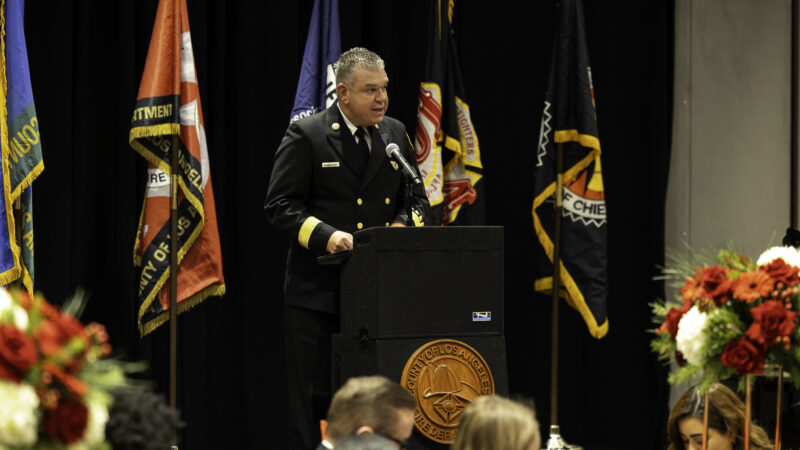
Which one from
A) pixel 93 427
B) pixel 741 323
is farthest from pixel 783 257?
pixel 93 427

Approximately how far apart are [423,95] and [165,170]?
56.6 inches

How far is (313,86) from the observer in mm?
5480

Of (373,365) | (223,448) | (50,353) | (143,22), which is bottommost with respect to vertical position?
(223,448)

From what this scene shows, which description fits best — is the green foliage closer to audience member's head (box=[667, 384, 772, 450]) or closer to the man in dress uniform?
audience member's head (box=[667, 384, 772, 450])

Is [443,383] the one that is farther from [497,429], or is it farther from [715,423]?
[497,429]

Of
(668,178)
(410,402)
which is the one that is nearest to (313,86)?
(668,178)

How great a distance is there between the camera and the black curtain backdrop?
5473 mm

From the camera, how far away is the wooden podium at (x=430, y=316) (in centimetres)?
355

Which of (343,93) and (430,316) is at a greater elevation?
(343,93)

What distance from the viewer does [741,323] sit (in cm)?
280

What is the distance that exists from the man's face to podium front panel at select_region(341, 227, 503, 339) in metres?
0.58

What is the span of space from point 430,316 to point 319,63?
227cm

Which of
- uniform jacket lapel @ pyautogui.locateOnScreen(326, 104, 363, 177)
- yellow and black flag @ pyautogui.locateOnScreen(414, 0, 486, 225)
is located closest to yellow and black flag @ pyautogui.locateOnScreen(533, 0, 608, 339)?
yellow and black flag @ pyautogui.locateOnScreen(414, 0, 486, 225)

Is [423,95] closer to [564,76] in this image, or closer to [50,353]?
[564,76]
